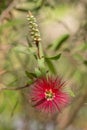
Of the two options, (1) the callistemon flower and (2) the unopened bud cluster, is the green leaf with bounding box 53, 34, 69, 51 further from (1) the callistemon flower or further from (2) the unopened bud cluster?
(2) the unopened bud cluster

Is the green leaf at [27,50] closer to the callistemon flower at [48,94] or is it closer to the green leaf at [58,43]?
the callistemon flower at [48,94]

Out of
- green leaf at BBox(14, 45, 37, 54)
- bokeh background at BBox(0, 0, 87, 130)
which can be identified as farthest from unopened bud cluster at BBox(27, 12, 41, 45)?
bokeh background at BBox(0, 0, 87, 130)

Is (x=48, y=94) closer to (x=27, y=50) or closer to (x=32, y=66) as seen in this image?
(x=27, y=50)

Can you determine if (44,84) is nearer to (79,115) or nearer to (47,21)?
(79,115)

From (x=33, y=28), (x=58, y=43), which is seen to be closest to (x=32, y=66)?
(x=58, y=43)

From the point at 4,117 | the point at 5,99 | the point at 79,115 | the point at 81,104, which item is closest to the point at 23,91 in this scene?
the point at 5,99

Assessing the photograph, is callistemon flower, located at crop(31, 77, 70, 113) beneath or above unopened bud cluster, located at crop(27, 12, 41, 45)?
beneath
